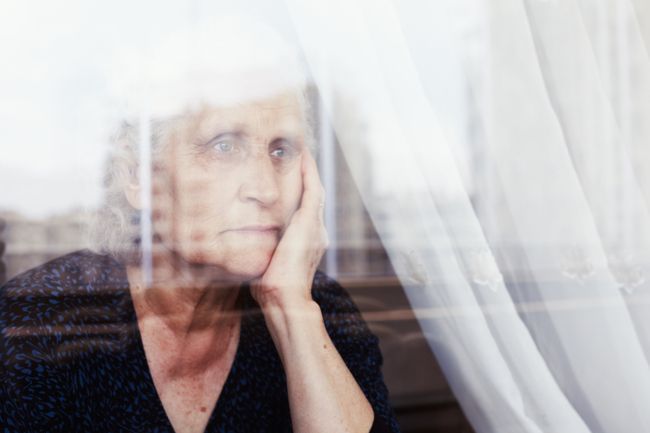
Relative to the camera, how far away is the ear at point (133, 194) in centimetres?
108

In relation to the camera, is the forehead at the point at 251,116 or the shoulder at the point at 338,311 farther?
the shoulder at the point at 338,311

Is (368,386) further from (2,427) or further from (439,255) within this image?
(2,427)

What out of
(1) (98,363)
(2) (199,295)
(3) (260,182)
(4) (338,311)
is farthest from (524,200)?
(1) (98,363)

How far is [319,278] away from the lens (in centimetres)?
119

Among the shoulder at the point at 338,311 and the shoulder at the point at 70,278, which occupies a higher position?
the shoulder at the point at 70,278

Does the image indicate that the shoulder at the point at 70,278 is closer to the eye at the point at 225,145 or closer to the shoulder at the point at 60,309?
the shoulder at the point at 60,309

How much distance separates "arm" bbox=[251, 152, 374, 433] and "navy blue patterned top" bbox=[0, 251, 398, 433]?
1.1 inches

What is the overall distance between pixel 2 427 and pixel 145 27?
0.64m

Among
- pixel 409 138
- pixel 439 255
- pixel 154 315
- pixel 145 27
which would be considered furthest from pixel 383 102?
pixel 154 315

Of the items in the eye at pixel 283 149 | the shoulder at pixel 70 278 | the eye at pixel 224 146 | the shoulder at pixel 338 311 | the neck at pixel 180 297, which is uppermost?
the eye at pixel 224 146

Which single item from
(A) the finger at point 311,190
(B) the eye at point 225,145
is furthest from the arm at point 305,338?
(B) the eye at point 225,145

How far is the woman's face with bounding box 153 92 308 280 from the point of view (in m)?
1.04

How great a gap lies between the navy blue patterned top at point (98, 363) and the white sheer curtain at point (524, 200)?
20 centimetres

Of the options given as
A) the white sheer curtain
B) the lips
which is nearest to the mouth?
the lips
